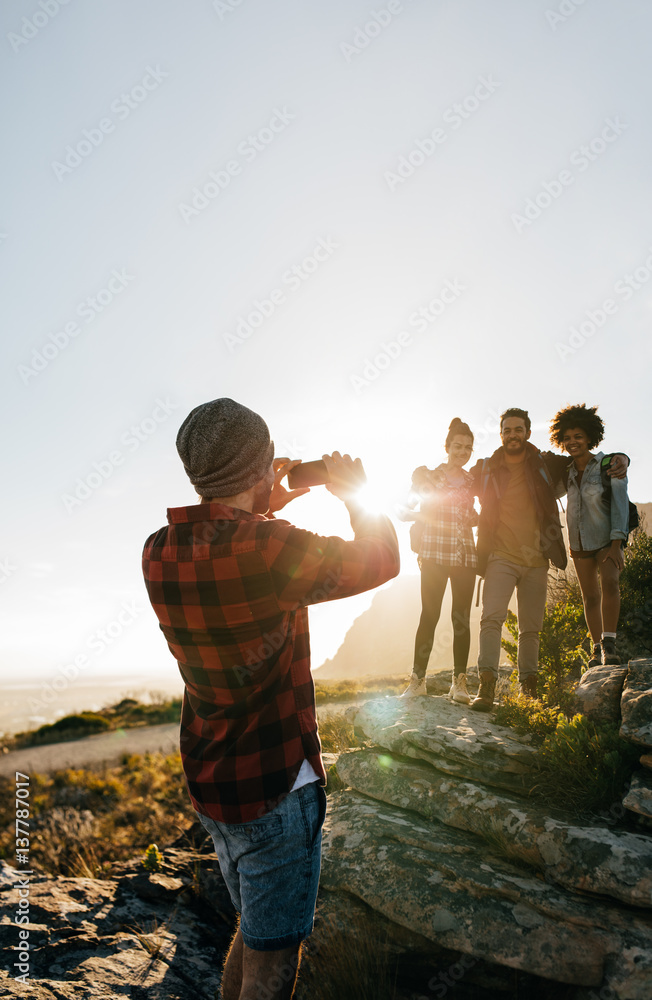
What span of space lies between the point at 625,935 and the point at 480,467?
4.07 meters

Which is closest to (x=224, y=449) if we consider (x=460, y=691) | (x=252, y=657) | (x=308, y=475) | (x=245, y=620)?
(x=308, y=475)

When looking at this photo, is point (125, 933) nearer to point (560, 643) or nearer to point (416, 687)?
point (416, 687)

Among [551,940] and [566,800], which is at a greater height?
[566,800]

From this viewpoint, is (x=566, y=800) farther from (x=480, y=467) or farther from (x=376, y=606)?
(x=376, y=606)

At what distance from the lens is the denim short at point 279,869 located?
166cm

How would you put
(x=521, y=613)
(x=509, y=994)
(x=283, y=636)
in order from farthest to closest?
(x=521, y=613)
(x=509, y=994)
(x=283, y=636)

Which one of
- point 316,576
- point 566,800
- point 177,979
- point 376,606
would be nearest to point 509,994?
point 566,800

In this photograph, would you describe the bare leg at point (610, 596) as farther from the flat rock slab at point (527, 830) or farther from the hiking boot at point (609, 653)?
the flat rock slab at point (527, 830)

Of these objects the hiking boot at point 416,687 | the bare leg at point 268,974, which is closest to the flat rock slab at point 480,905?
the hiking boot at point 416,687

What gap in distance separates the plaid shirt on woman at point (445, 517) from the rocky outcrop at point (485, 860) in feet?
5.35

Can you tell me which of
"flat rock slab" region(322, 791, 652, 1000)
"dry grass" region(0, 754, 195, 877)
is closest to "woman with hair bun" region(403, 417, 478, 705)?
"flat rock slab" region(322, 791, 652, 1000)

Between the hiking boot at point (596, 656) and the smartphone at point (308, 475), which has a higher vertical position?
the smartphone at point (308, 475)

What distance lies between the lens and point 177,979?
420 centimetres

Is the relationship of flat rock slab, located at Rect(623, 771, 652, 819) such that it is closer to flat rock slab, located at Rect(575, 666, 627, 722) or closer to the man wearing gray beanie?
flat rock slab, located at Rect(575, 666, 627, 722)
